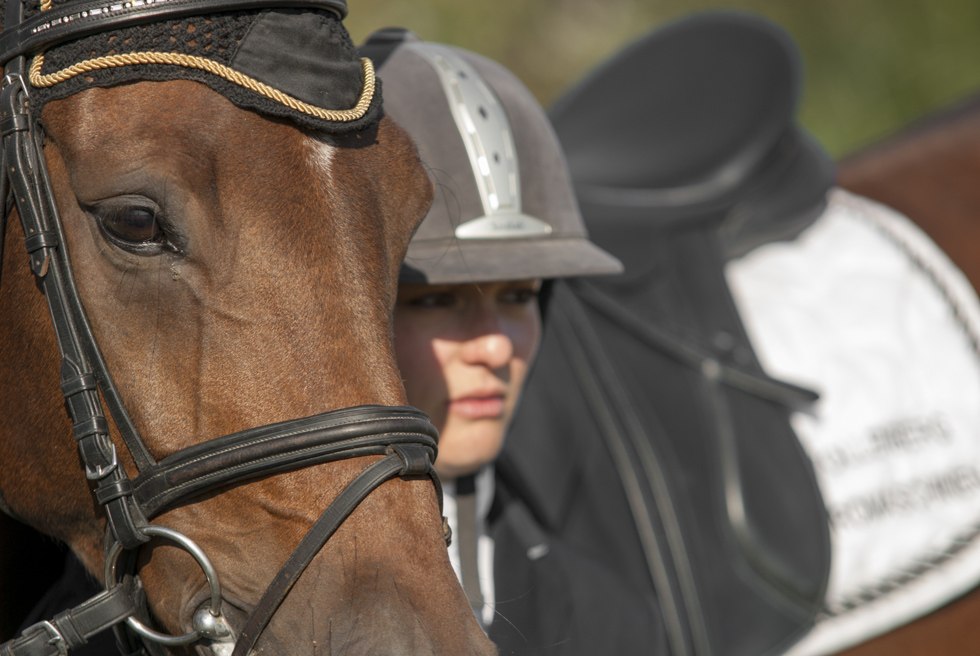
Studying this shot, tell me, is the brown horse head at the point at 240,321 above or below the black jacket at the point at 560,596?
above

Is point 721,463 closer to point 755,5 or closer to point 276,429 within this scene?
point 276,429

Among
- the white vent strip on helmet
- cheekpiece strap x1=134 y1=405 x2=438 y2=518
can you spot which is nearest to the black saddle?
the white vent strip on helmet

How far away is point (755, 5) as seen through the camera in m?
9.55

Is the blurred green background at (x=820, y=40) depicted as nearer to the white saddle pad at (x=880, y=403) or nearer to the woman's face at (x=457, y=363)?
the white saddle pad at (x=880, y=403)

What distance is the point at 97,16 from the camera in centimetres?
138

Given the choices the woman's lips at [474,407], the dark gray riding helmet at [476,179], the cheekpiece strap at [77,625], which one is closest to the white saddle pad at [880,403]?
the dark gray riding helmet at [476,179]

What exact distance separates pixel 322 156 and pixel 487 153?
0.62m

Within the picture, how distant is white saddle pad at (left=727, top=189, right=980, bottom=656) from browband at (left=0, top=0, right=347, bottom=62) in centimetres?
158

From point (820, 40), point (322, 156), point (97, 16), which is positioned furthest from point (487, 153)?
point (820, 40)

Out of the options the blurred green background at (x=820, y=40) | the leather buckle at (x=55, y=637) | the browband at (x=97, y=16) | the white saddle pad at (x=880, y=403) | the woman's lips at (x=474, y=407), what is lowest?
the blurred green background at (x=820, y=40)

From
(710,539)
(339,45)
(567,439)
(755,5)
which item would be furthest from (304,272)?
(755,5)

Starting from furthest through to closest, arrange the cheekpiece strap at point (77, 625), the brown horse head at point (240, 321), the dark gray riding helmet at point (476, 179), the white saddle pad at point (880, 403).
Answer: the white saddle pad at point (880, 403) → the dark gray riding helmet at point (476, 179) → the cheekpiece strap at point (77, 625) → the brown horse head at point (240, 321)

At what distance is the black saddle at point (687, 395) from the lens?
2287 mm

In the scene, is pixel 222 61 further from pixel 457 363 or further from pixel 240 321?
pixel 457 363
